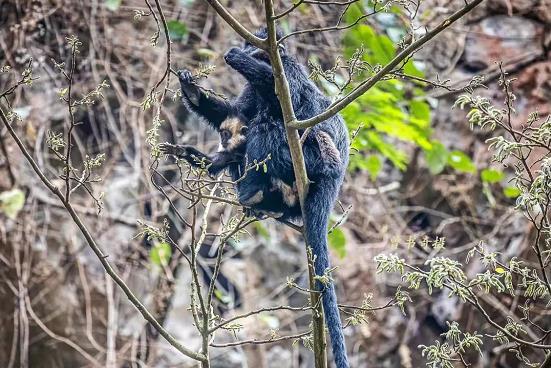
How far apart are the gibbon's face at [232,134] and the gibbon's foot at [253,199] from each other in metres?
0.30

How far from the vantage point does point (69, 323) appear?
6.00 m

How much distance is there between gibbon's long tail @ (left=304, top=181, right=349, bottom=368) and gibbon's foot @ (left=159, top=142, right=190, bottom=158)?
606 millimetres

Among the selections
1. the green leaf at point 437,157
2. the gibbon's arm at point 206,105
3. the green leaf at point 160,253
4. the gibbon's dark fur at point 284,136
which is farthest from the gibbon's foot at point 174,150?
the green leaf at point 437,157

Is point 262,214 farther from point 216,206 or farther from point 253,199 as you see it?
point 216,206

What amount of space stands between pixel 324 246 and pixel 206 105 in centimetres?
116

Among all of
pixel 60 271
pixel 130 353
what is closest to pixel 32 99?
pixel 60 271

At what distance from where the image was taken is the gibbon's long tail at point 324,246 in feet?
8.72

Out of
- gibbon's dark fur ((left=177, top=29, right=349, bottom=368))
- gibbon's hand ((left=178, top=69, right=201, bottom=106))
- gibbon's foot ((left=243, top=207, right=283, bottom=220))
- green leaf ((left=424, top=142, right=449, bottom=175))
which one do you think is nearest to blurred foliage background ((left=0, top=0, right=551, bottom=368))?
green leaf ((left=424, top=142, right=449, bottom=175))

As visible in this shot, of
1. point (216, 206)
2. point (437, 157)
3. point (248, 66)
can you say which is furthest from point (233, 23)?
point (216, 206)

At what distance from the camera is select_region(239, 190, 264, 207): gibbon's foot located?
326 centimetres

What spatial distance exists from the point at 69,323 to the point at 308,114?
3.63m

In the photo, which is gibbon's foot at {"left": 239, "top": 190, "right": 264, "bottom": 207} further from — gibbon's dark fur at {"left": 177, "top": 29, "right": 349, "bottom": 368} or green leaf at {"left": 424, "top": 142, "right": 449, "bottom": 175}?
green leaf at {"left": 424, "top": 142, "right": 449, "bottom": 175}

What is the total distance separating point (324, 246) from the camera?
9.51ft

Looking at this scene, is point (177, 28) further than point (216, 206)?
No
